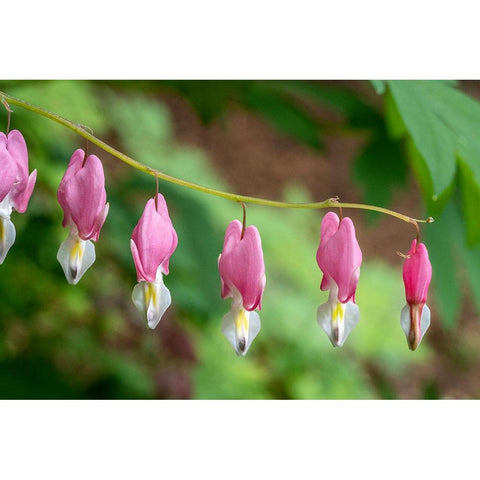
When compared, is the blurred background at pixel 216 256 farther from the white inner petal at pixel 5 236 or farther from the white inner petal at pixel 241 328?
the white inner petal at pixel 5 236

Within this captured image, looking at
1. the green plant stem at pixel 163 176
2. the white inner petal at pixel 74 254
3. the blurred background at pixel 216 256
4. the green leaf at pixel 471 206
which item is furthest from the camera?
the blurred background at pixel 216 256

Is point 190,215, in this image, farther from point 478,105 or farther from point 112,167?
point 112,167

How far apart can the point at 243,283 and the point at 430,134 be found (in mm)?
357

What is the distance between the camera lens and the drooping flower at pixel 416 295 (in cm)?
93

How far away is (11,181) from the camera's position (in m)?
0.88

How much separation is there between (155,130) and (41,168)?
197cm

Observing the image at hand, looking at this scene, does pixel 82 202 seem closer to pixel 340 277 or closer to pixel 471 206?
pixel 340 277

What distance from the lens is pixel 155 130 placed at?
12.6ft

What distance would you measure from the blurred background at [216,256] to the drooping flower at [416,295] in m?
0.09

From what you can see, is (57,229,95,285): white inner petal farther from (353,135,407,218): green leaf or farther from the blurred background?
(353,135,407,218): green leaf

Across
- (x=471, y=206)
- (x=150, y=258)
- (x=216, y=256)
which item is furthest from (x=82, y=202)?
(x=216, y=256)

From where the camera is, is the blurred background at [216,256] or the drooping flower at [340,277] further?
the blurred background at [216,256]

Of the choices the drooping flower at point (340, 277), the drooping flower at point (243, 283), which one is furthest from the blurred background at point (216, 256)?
the drooping flower at point (243, 283)

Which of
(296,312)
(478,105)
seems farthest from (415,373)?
(478,105)
